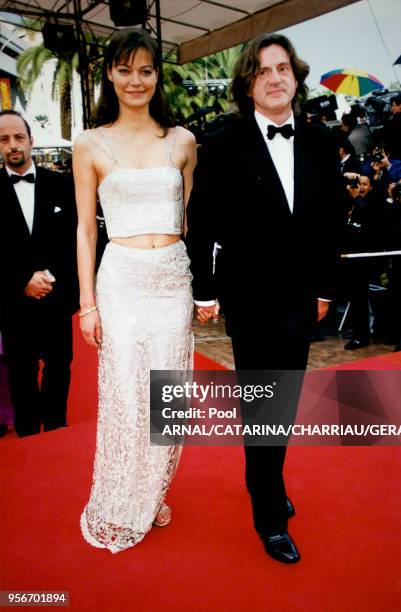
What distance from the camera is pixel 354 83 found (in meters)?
10.3

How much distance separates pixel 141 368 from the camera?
1.85 meters

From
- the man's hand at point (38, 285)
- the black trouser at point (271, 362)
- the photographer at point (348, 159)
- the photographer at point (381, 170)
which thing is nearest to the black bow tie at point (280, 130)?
the black trouser at point (271, 362)

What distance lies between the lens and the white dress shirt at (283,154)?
5.72ft

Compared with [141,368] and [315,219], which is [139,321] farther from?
[315,219]

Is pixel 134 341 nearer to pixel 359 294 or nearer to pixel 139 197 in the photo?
pixel 139 197

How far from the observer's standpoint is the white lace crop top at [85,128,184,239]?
5.78 ft

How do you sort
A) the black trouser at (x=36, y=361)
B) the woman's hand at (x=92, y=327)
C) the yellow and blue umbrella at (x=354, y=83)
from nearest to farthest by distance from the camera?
the woman's hand at (x=92, y=327), the black trouser at (x=36, y=361), the yellow and blue umbrella at (x=354, y=83)

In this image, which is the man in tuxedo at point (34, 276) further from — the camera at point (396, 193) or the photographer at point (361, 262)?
the camera at point (396, 193)

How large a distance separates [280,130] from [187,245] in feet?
1.60

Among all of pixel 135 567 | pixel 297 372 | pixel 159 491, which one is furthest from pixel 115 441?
pixel 297 372

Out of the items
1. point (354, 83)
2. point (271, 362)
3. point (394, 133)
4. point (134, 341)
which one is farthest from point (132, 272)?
point (354, 83)

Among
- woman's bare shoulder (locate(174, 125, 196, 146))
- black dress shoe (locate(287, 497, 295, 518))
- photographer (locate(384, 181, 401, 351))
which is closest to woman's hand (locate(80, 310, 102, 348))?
woman's bare shoulder (locate(174, 125, 196, 146))

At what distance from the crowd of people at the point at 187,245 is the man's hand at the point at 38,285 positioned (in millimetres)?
902

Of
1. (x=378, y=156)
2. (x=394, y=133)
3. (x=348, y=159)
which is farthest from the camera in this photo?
(x=394, y=133)
